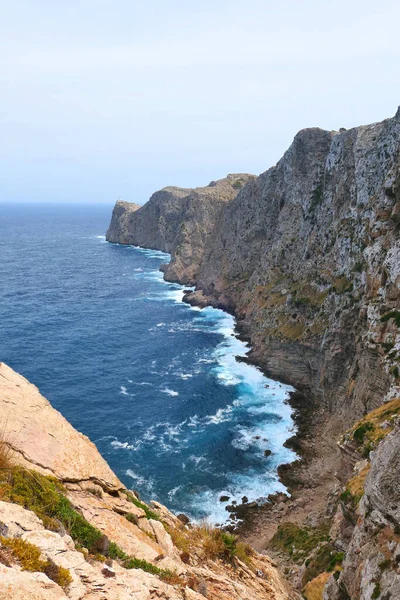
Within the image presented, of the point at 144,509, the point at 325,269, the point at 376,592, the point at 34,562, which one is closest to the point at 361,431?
the point at 376,592

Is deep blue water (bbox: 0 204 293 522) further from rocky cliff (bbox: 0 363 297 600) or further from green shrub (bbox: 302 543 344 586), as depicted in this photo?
rocky cliff (bbox: 0 363 297 600)

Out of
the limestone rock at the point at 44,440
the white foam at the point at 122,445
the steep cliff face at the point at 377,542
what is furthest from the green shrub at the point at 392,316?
the limestone rock at the point at 44,440

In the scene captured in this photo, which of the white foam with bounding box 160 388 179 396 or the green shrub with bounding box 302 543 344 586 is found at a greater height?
the green shrub with bounding box 302 543 344 586

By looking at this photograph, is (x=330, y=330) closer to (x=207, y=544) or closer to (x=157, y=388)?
(x=157, y=388)

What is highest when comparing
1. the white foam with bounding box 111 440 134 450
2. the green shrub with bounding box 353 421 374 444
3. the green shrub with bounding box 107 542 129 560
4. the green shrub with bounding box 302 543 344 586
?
the green shrub with bounding box 107 542 129 560

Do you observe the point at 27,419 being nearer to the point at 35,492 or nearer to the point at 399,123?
the point at 35,492

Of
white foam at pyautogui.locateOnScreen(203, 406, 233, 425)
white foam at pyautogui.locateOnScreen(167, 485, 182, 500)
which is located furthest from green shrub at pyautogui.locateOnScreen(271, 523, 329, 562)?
white foam at pyautogui.locateOnScreen(203, 406, 233, 425)
